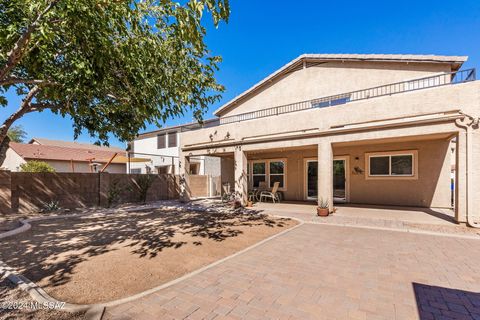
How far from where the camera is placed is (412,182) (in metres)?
10.6

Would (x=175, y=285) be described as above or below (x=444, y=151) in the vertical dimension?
below

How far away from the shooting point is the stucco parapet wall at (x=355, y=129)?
7372 millimetres

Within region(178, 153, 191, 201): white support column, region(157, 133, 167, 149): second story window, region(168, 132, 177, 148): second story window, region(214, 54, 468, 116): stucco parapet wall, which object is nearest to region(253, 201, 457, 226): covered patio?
region(178, 153, 191, 201): white support column

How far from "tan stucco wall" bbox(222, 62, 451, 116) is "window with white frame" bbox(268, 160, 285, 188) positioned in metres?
3.78

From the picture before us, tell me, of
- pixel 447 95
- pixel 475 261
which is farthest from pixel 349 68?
pixel 475 261

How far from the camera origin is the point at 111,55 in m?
4.73

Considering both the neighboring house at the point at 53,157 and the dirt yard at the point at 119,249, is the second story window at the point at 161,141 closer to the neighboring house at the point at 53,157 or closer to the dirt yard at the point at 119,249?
the neighboring house at the point at 53,157

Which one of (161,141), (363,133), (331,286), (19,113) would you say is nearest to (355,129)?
(363,133)

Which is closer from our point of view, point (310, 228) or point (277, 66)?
point (310, 228)

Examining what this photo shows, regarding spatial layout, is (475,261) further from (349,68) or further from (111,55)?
(349,68)

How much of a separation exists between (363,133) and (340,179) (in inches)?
175

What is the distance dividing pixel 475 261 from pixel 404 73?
30.8 feet

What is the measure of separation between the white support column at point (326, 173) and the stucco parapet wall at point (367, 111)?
3.10 ft

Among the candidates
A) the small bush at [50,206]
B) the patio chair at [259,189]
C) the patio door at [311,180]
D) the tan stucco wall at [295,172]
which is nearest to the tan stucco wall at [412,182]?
the patio door at [311,180]
